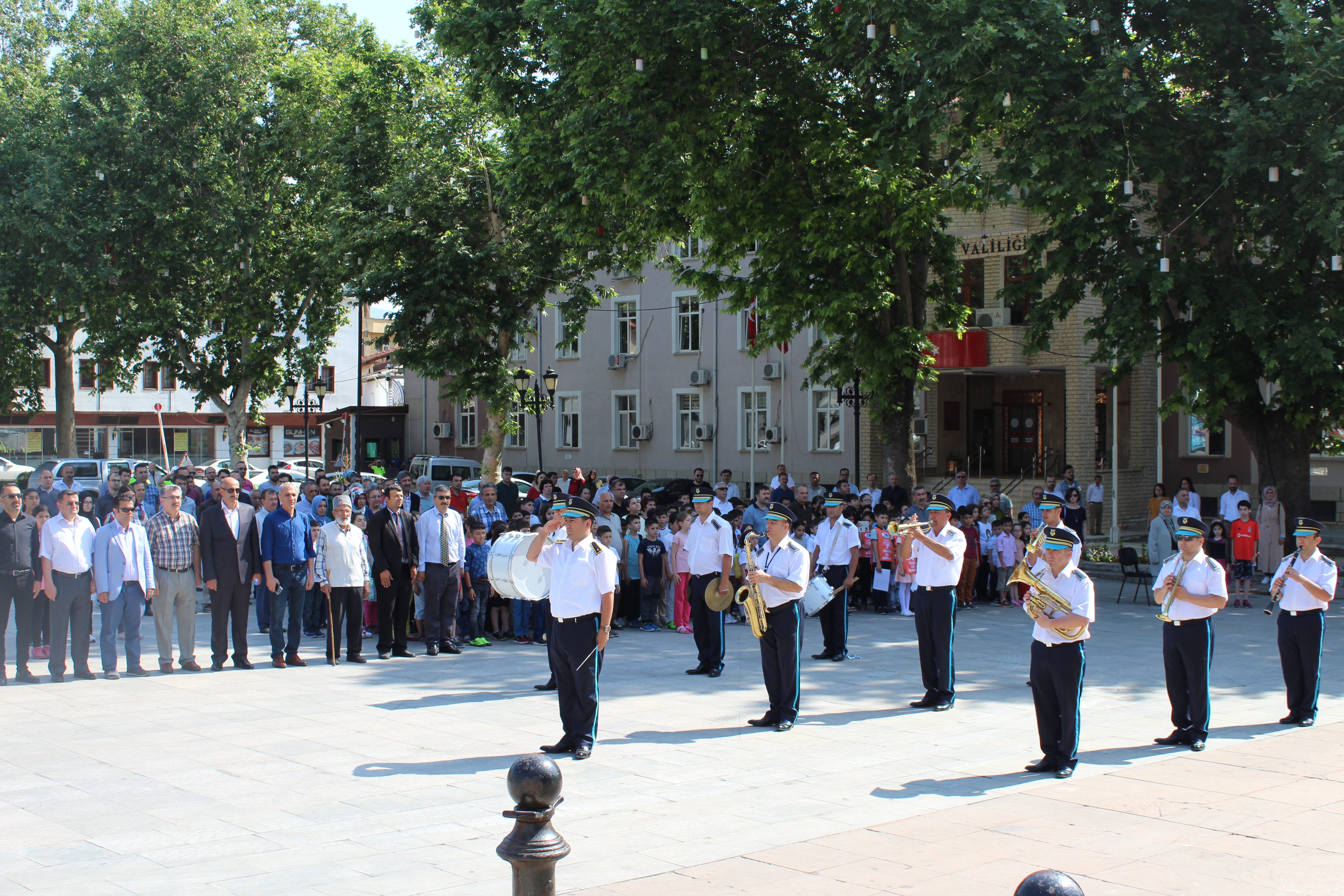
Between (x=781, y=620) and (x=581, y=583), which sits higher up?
(x=581, y=583)

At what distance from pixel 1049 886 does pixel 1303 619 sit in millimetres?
8973

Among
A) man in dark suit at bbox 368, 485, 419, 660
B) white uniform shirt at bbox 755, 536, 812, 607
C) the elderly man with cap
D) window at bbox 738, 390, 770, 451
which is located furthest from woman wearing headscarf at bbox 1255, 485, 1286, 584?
window at bbox 738, 390, 770, 451

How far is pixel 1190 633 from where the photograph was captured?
9.34 m

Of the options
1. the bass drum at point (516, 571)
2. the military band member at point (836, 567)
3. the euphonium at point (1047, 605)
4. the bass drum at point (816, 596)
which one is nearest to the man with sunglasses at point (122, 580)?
the bass drum at point (516, 571)

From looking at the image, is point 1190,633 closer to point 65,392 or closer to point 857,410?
point 857,410

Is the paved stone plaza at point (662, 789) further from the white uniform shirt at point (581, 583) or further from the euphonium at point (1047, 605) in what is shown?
the white uniform shirt at point (581, 583)

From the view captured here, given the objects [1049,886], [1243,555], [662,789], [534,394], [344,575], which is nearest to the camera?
[1049,886]

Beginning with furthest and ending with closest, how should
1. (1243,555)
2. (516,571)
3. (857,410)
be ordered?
(857,410), (1243,555), (516,571)

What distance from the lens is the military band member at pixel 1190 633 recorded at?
9.16 metres

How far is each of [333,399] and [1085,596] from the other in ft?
194

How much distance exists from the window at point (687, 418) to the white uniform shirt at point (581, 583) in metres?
30.8

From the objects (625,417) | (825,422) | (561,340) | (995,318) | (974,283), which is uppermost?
(974,283)

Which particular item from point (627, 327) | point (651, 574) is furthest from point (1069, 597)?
point (627, 327)

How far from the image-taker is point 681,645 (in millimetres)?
15016
